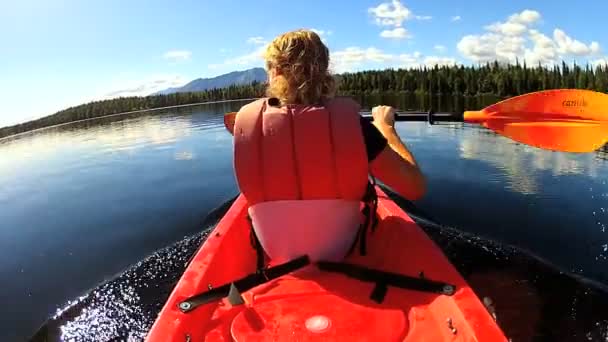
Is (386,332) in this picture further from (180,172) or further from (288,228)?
(180,172)

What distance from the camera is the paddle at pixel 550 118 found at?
4129mm

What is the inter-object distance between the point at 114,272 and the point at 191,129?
52.3 ft

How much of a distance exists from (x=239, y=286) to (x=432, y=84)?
39.8m

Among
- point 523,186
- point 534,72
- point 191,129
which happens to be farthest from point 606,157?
point 534,72

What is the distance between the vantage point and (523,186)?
789 centimetres

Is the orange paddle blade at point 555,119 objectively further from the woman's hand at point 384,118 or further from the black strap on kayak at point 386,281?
the black strap on kayak at point 386,281

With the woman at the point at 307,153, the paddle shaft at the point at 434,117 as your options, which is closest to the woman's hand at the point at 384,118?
the woman at the point at 307,153

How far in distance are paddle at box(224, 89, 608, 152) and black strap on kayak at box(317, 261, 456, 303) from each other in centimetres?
162

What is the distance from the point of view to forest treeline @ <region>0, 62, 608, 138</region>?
30.3 meters

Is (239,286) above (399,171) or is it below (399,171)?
below

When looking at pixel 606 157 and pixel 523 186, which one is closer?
pixel 523 186

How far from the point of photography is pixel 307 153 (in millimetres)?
2744

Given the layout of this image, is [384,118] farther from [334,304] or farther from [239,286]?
[239,286]

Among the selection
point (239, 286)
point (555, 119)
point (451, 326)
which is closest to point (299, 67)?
point (239, 286)
